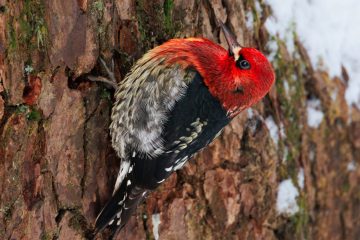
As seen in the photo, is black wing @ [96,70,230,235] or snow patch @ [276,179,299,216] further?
snow patch @ [276,179,299,216]

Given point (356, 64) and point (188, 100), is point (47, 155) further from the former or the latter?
point (356, 64)

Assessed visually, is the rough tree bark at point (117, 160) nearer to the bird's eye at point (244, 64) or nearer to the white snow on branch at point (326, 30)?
the white snow on branch at point (326, 30)

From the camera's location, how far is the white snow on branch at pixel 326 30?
14.2 feet

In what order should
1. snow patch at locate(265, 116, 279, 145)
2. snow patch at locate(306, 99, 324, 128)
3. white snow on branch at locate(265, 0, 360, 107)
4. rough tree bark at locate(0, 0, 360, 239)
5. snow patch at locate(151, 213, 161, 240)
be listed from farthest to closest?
snow patch at locate(306, 99, 324, 128) < white snow on branch at locate(265, 0, 360, 107) < snow patch at locate(265, 116, 279, 145) < snow patch at locate(151, 213, 161, 240) < rough tree bark at locate(0, 0, 360, 239)

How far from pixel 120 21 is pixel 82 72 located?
0.38m

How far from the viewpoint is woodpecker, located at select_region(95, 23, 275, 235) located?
3.31 m

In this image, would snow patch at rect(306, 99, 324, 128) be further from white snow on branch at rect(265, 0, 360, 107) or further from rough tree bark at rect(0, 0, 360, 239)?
white snow on branch at rect(265, 0, 360, 107)

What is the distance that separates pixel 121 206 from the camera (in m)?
3.36

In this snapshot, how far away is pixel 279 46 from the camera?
4234 mm

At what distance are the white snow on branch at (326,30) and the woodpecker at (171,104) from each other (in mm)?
986

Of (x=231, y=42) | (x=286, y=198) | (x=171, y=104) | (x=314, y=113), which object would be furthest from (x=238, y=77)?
(x=314, y=113)

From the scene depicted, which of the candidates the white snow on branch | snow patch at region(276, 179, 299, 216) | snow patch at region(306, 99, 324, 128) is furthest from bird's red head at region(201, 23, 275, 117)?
snow patch at region(306, 99, 324, 128)

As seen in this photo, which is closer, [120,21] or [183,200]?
[120,21]

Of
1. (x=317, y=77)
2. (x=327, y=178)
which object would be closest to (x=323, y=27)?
(x=317, y=77)
